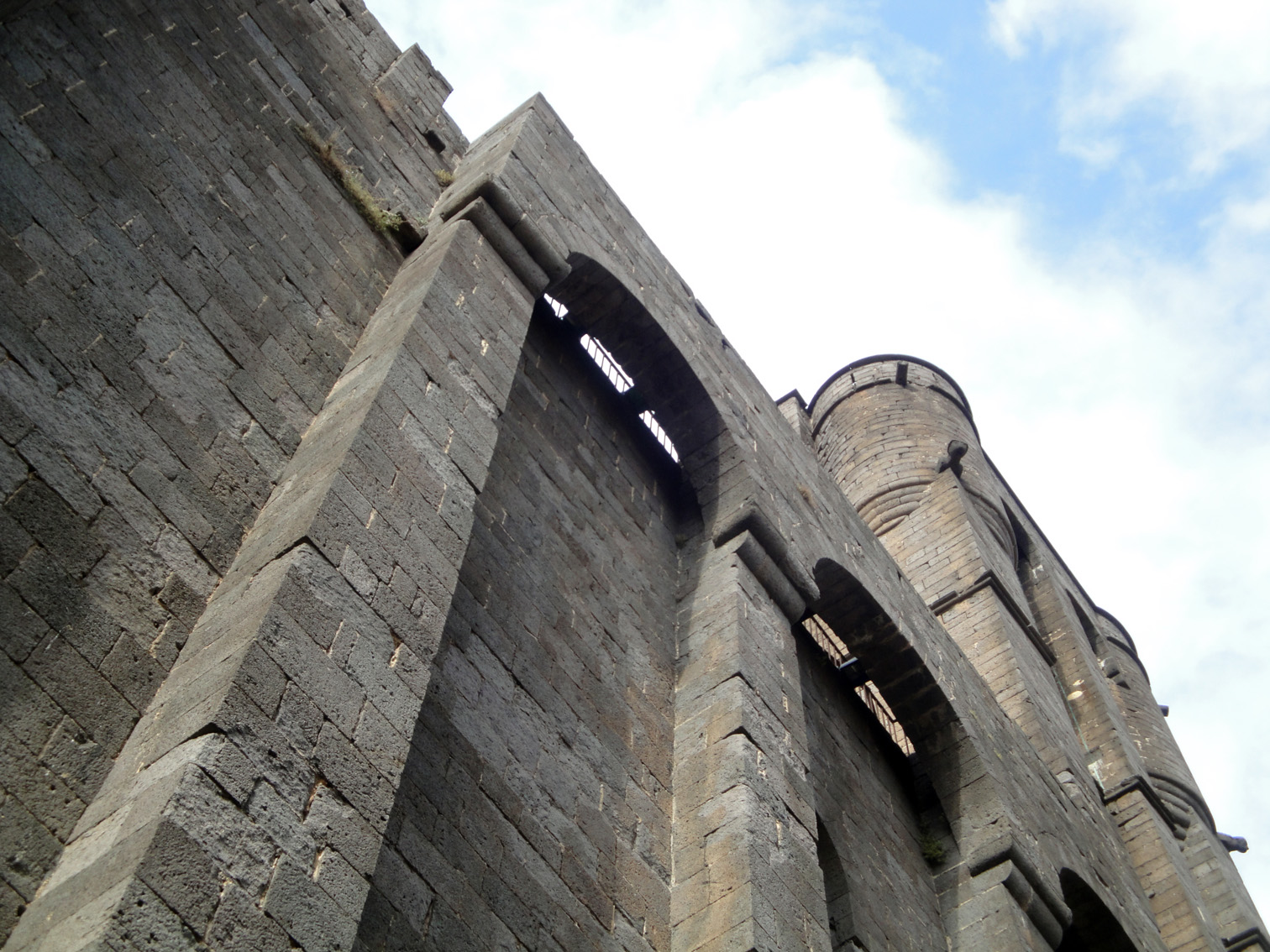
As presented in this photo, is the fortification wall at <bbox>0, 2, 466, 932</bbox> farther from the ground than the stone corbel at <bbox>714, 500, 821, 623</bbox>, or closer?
farther from the ground

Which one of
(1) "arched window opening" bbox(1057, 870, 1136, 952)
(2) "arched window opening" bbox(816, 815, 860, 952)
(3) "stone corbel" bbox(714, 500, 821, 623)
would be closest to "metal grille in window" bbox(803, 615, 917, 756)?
(3) "stone corbel" bbox(714, 500, 821, 623)

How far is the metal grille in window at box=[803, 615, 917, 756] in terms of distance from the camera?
8.85 m

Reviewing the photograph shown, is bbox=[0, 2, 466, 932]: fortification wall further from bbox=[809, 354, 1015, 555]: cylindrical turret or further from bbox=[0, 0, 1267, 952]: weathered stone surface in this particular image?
bbox=[809, 354, 1015, 555]: cylindrical turret

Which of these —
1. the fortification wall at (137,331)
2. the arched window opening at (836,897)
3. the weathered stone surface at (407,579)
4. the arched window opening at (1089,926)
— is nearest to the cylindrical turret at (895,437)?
the weathered stone surface at (407,579)

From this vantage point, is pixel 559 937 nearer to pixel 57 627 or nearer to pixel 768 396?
pixel 57 627

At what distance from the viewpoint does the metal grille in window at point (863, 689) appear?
8852 mm

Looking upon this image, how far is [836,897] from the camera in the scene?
6.86 meters

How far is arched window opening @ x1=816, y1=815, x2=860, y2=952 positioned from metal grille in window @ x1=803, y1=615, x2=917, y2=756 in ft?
5.97

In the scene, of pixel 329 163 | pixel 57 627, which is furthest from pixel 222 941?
pixel 329 163

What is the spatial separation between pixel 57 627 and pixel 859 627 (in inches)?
252

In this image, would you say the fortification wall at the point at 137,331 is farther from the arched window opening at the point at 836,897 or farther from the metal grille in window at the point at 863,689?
the metal grille in window at the point at 863,689

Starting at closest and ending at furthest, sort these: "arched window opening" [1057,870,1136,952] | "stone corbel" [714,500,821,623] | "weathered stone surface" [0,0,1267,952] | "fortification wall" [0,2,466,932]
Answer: "weathered stone surface" [0,0,1267,952] → "fortification wall" [0,2,466,932] → "stone corbel" [714,500,821,623] → "arched window opening" [1057,870,1136,952]

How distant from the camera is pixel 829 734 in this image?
8.04 m

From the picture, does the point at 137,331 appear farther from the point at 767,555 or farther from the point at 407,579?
the point at 767,555
